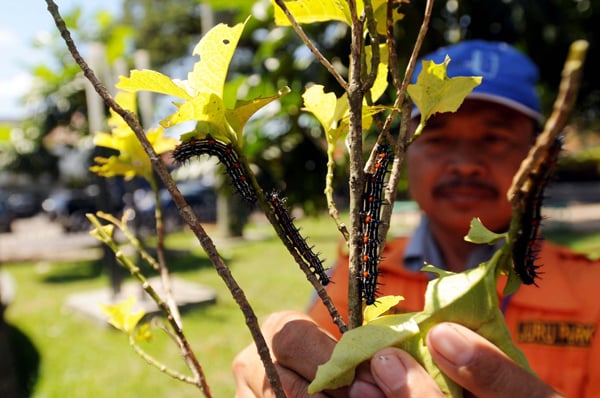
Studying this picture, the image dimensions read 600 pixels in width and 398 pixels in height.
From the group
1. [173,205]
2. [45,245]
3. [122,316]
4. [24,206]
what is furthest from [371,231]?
[24,206]

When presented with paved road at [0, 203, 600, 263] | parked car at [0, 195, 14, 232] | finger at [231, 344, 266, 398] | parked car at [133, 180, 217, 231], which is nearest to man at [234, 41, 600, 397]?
finger at [231, 344, 266, 398]

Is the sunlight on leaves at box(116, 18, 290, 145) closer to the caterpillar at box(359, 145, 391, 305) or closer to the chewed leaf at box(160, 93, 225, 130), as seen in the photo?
the chewed leaf at box(160, 93, 225, 130)

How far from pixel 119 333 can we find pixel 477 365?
16.5 feet

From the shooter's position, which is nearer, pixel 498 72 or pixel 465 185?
pixel 465 185

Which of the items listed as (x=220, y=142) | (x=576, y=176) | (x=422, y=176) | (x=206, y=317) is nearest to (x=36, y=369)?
(x=206, y=317)

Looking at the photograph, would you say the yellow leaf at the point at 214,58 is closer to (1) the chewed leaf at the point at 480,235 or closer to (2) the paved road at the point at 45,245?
(1) the chewed leaf at the point at 480,235

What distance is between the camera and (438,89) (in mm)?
437

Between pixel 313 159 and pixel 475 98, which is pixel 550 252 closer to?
pixel 475 98

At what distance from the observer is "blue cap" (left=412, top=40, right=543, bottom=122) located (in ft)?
4.43

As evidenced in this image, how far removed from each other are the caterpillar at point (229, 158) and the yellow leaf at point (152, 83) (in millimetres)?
43

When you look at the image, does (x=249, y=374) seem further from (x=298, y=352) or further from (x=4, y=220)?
(x=4, y=220)

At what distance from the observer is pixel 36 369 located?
4.15m

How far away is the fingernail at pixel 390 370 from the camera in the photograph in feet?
1.29

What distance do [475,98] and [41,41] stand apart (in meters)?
6.37
